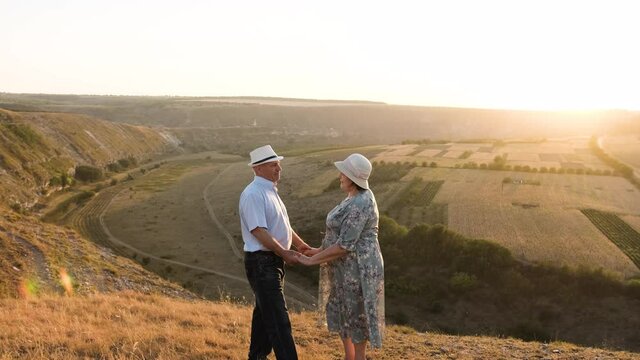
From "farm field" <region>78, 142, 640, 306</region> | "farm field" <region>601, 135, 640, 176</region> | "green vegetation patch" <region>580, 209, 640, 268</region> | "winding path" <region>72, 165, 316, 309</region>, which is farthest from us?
"farm field" <region>601, 135, 640, 176</region>

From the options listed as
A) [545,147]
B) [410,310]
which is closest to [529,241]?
[410,310]

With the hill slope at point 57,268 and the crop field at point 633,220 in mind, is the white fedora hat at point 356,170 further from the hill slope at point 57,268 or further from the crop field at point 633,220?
the crop field at point 633,220

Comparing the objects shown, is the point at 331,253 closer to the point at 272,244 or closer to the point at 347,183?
the point at 272,244

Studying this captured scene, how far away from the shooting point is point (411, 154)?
9219cm

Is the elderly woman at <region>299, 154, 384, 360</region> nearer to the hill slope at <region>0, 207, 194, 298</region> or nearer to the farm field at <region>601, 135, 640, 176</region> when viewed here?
the hill slope at <region>0, 207, 194, 298</region>

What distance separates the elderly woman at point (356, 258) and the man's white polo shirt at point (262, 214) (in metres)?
0.56

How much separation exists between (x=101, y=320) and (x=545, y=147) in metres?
109

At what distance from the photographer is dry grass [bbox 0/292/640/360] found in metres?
8.38

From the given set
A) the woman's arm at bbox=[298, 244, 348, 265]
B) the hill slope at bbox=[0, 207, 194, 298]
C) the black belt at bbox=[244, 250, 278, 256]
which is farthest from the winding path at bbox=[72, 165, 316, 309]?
the woman's arm at bbox=[298, 244, 348, 265]

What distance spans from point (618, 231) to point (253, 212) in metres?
45.1

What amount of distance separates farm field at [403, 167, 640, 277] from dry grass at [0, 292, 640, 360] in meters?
26.4

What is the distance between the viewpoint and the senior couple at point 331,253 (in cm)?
702

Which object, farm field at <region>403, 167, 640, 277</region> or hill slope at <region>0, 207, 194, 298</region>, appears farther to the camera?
farm field at <region>403, 167, 640, 277</region>

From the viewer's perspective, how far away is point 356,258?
7.21m
